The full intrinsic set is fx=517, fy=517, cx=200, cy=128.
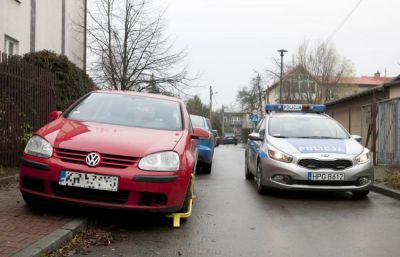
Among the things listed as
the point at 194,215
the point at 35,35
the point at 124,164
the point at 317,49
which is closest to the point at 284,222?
the point at 194,215

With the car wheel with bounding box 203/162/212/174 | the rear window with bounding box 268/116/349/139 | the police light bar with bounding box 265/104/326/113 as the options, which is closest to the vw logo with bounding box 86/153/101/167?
the rear window with bounding box 268/116/349/139

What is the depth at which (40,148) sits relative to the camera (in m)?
5.53

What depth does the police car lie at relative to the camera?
8.05m

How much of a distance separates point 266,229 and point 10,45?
13.8 m

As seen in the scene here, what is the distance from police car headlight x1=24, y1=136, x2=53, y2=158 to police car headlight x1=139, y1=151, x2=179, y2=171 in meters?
0.99

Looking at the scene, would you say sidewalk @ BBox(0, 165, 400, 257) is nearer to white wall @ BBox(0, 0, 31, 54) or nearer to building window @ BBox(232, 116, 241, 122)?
white wall @ BBox(0, 0, 31, 54)

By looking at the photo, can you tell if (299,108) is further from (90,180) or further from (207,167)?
(90,180)

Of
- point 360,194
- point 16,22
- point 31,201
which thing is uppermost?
point 16,22

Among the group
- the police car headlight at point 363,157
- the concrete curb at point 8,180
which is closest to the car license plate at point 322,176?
the police car headlight at point 363,157

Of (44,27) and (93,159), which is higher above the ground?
(44,27)

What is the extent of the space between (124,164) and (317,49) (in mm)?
46539

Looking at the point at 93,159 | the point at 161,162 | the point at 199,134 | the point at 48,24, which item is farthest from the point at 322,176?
the point at 48,24

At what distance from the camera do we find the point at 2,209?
593 cm

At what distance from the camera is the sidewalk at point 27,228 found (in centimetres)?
435
